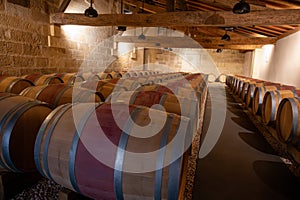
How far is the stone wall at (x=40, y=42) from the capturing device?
384 cm

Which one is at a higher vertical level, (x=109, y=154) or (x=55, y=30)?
(x=55, y=30)

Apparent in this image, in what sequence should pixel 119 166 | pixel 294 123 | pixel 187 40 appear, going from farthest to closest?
pixel 187 40
pixel 294 123
pixel 119 166

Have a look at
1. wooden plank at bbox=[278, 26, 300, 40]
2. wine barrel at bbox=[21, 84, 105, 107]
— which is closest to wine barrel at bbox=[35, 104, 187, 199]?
wine barrel at bbox=[21, 84, 105, 107]

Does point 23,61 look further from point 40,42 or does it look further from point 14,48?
point 40,42

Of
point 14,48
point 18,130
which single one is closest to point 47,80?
point 14,48

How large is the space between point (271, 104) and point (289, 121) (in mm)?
747

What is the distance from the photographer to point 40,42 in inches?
187

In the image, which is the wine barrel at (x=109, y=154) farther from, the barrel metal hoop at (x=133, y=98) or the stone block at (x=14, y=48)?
the stone block at (x=14, y=48)

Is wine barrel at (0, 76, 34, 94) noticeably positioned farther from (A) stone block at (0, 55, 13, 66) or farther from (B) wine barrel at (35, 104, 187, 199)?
(B) wine barrel at (35, 104, 187, 199)

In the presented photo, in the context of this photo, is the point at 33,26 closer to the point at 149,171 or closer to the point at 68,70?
the point at 68,70

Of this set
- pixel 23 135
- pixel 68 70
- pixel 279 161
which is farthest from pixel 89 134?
pixel 68 70

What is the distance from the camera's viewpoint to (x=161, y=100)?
6.02 feet

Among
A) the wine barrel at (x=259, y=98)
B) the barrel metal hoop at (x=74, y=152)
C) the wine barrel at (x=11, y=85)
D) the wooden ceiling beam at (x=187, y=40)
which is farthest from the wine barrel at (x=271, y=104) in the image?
the wooden ceiling beam at (x=187, y=40)

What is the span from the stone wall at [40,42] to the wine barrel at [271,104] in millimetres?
4945
